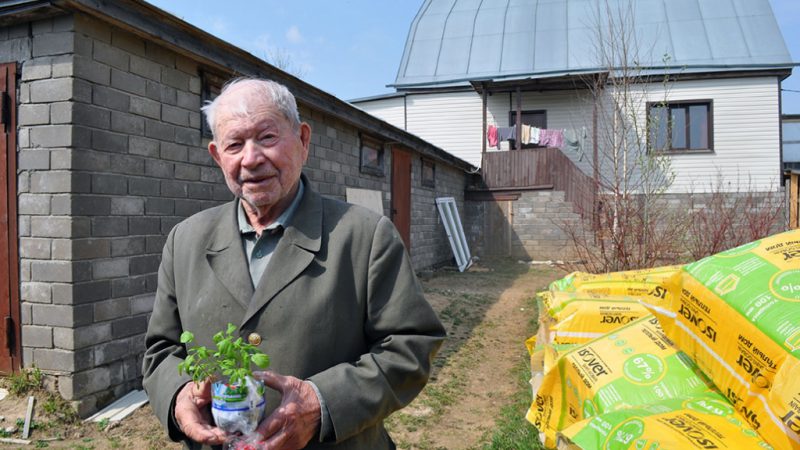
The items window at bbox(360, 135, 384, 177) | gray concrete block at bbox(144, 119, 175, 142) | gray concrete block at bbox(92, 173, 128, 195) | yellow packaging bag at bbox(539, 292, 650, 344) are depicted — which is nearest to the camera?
yellow packaging bag at bbox(539, 292, 650, 344)

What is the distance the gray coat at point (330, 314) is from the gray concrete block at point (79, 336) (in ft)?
8.26

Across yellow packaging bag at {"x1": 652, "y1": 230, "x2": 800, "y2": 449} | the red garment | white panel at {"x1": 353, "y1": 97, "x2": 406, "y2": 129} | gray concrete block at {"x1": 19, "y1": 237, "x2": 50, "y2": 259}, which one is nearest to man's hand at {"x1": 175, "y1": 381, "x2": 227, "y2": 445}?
yellow packaging bag at {"x1": 652, "y1": 230, "x2": 800, "y2": 449}

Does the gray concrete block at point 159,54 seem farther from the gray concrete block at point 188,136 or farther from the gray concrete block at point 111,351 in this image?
the gray concrete block at point 111,351

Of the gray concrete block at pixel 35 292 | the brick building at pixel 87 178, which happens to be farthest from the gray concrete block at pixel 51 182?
the gray concrete block at pixel 35 292

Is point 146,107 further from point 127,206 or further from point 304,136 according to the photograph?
point 304,136

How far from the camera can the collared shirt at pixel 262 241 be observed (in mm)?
1509

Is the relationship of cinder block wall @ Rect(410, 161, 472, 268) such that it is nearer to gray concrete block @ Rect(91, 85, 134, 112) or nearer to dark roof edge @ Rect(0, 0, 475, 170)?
dark roof edge @ Rect(0, 0, 475, 170)

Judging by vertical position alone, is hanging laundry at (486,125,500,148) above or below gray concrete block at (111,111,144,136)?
above

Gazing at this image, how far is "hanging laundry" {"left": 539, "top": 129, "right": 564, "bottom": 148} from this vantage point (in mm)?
15719

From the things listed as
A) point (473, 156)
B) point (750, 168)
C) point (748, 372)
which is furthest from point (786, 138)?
point (748, 372)

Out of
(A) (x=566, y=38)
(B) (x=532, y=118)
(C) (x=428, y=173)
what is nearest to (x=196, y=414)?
(C) (x=428, y=173)

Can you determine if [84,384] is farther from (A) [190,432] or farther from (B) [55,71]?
(A) [190,432]

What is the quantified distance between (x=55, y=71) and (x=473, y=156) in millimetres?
14971

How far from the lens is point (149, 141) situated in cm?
425
